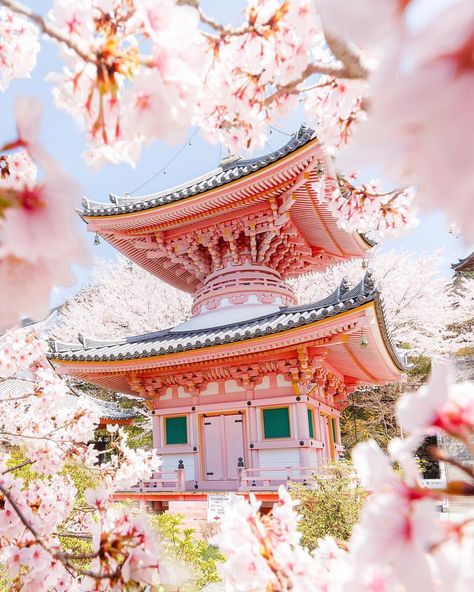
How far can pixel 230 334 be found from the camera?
26.5ft

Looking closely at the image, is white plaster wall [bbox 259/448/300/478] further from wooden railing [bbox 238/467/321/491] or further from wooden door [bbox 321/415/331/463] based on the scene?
wooden door [bbox 321/415/331/463]

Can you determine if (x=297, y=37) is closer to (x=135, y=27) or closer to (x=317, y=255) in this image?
(x=135, y=27)

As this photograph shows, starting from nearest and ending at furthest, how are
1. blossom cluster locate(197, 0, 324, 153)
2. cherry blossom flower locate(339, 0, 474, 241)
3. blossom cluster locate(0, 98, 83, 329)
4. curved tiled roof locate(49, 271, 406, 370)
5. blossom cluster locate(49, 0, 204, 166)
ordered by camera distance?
cherry blossom flower locate(339, 0, 474, 241) < blossom cluster locate(0, 98, 83, 329) < blossom cluster locate(49, 0, 204, 166) < blossom cluster locate(197, 0, 324, 153) < curved tiled roof locate(49, 271, 406, 370)

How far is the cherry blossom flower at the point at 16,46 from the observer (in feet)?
6.88

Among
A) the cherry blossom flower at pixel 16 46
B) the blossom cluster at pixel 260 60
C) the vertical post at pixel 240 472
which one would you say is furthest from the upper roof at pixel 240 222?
the cherry blossom flower at pixel 16 46

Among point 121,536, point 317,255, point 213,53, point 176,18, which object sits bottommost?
point 121,536

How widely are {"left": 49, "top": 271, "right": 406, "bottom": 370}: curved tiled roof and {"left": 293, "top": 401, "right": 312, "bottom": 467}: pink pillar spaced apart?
1561 millimetres

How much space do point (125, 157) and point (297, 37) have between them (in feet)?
3.75

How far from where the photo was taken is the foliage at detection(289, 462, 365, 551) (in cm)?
477

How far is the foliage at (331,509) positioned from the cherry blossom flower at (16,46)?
437 centimetres

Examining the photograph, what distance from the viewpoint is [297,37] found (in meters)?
1.79

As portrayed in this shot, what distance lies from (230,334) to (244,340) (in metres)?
0.45

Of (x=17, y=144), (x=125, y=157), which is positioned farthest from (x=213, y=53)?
(x=17, y=144)

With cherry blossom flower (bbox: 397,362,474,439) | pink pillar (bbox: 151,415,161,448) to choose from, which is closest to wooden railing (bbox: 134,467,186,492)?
pink pillar (bbox: 151,415,161,448)
